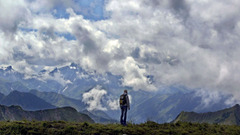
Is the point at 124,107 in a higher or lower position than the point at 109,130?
higher

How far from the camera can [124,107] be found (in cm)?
3197

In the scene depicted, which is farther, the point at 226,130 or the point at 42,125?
the point at 226,130

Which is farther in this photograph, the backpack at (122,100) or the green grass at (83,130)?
the backpack at (122,100)

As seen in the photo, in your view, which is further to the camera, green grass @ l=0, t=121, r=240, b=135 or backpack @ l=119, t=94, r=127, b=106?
backpack @ l=119, t=94, r=127, b=106

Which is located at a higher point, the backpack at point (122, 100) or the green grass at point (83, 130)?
the backpack at point (122, 100)

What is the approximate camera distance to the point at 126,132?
Answer: 2775cm

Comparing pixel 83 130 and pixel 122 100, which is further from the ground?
pixel 122 100

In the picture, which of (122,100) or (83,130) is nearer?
(83,130)

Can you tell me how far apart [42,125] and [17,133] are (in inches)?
116

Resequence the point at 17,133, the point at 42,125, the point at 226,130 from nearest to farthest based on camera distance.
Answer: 1. the point at 17,133
2. the point at 42,125
3. the point at 226,130

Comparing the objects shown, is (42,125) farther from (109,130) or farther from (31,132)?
(109,130)

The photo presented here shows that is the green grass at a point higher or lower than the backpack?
lower

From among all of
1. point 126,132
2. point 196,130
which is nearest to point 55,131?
point 126,132

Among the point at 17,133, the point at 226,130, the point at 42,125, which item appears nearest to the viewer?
the point at 17,133
